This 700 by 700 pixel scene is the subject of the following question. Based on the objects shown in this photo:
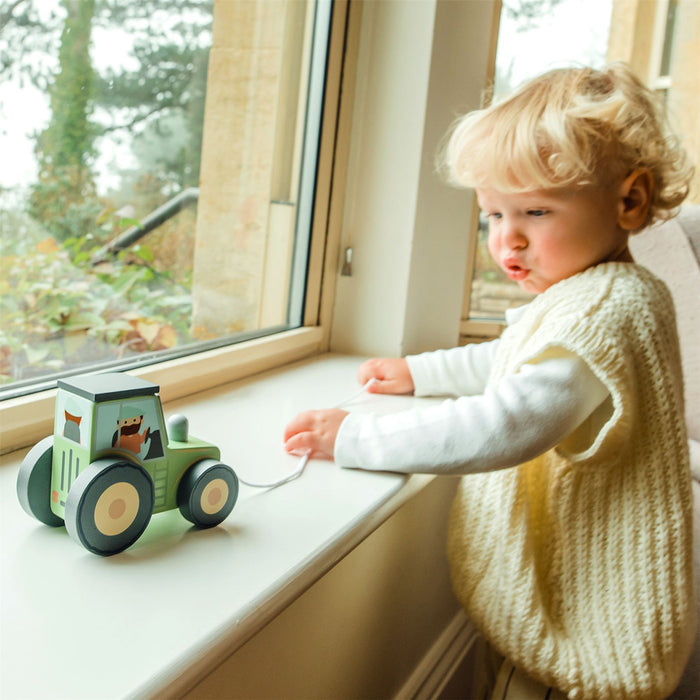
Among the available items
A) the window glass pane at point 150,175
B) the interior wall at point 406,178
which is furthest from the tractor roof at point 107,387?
the interior wall at point 406,178

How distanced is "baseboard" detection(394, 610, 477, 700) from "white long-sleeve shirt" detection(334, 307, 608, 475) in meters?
0.56

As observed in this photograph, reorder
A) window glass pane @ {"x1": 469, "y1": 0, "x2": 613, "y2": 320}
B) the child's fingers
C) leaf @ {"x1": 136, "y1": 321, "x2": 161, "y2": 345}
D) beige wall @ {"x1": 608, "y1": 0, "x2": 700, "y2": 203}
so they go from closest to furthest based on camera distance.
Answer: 1. the child's fingers
2. leaf @ {"x1": 136, "y1": 321, "x2": 161, "y2": 345}
3. window glass pane @ {"x1": 469, "y1": 0, "x2": 613, "y2": 320}
4. beige wall @ {"x1": 608, "y1": 0, "x2": 700, "y2": 203}

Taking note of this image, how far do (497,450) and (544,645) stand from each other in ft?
0.84

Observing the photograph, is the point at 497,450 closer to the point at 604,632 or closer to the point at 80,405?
the point at 604,632

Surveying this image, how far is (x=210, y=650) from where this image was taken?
476 millimetres

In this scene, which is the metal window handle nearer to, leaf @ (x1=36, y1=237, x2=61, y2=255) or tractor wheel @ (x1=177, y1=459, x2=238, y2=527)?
leaf @ (x1=36, y1=237, x2=61, y2=255)

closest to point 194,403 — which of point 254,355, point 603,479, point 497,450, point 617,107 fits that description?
point 254,355

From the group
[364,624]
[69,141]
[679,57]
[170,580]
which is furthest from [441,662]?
[679,57]

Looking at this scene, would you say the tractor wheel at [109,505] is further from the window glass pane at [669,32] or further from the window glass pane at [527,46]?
the window glass pane at [669,32]

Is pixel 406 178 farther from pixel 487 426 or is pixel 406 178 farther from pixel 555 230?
pixel 487 426

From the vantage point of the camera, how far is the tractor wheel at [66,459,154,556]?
1.75 feet

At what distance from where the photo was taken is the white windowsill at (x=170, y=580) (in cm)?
44

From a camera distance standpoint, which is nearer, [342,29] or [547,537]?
[547,537]

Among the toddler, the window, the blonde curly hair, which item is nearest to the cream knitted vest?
the toddler
